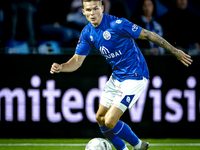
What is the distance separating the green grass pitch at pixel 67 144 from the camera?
17.1 ft

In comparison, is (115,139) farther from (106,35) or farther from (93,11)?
(93,11)

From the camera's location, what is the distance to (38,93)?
228 inches

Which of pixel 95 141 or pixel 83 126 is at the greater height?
pixel 95 141

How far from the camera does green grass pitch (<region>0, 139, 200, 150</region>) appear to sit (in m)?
5.22

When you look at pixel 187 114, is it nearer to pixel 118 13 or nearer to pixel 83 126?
pixel 83 126

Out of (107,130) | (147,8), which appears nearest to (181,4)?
(147,8)

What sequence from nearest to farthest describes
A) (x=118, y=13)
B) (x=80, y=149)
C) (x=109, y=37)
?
1. (x=109, y=37)
2. (x=80, y=149)
3. (x=118, y=13)

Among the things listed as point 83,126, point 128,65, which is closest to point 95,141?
point 128,65

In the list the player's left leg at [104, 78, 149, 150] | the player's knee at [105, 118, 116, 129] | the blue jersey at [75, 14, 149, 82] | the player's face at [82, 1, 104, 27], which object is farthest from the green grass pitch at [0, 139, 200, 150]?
the player's face at [82, 1, 104, 27]

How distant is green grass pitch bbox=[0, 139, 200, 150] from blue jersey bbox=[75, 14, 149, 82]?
4.96 feet

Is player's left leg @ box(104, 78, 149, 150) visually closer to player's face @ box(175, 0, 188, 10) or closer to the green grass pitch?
the green grass pitch

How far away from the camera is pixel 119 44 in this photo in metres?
4.08

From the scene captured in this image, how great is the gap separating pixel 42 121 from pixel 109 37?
91.6 inches

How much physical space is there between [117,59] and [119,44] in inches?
6.9
